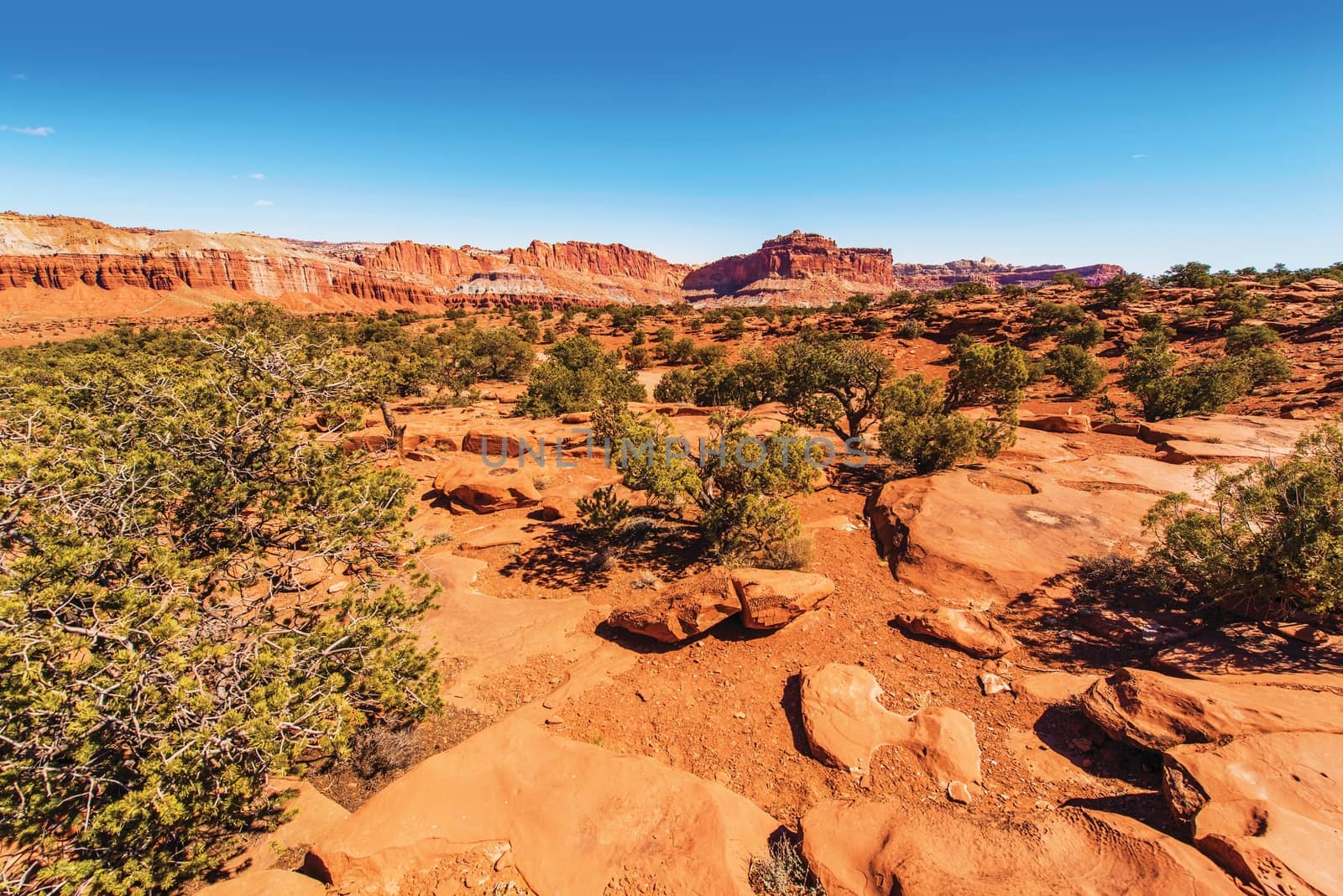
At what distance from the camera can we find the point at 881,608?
30.4 ft

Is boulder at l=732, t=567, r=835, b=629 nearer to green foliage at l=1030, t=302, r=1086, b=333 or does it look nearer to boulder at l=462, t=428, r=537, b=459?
boulder at l=462, t=428, r=537, b=459

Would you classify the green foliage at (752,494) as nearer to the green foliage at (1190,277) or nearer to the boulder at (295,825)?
the boulder at (295,825)

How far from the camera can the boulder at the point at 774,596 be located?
843 cm

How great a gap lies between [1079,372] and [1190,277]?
1570 inches

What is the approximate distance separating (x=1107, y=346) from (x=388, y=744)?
50.5 metres

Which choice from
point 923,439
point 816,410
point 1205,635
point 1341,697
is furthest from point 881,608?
point 816,410

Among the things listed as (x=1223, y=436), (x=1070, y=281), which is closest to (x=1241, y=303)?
(x=1070, y=281)

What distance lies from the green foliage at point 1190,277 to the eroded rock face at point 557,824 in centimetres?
6899

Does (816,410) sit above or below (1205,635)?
above

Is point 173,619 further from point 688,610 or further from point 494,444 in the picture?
point 494,444

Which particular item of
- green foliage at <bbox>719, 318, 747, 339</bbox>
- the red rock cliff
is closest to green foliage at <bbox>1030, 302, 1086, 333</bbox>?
green foliage at <bbox>719, 318, 747, 339</bbox>

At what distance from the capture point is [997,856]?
4.20 metres

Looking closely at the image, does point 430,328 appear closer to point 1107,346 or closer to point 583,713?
point 583,713

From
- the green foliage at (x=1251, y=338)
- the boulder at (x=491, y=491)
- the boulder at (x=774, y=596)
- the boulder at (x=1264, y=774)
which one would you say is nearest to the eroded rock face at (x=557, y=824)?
the boulder at (x=774, y=596)
